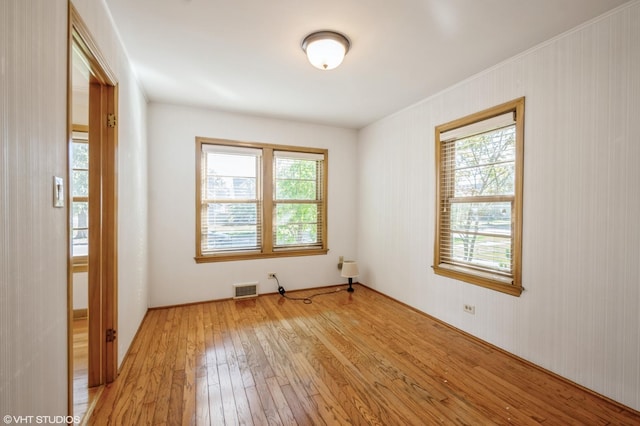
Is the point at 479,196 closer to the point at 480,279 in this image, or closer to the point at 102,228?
the point at 480,279

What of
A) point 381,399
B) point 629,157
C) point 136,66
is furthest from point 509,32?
point 136,66

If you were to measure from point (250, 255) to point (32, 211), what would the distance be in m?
2.98

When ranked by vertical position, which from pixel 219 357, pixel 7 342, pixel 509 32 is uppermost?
pixel 509 32

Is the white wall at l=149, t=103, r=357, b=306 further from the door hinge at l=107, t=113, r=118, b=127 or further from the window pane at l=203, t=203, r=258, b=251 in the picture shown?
the door hinge at l=107, t=113, r=118, b=127

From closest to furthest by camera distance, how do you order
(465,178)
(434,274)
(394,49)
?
(394,49), (465,178), (434,274)

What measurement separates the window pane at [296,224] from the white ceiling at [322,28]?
1.65 metres

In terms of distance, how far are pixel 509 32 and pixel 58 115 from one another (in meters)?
2.85

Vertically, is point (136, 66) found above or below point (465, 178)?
above

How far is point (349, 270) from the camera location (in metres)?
4.27

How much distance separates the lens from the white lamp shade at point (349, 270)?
4.26 meters

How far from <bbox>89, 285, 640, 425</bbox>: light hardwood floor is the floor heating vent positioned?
73 centimetres

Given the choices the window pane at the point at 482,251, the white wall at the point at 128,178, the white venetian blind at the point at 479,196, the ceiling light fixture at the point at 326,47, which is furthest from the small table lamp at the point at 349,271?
the ceiling light fixture at the point at 326,47

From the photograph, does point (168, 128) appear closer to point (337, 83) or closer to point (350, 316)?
point (337, 83)

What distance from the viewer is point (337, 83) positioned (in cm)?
293
